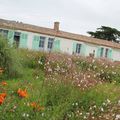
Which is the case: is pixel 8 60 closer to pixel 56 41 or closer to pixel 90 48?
pixel 56 41

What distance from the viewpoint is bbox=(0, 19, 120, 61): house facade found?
1722 inches

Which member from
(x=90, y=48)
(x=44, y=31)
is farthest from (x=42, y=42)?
(x=90, y=48)

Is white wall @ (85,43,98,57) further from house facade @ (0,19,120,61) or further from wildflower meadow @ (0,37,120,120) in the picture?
wildflower meadow @ (0,37,120,120)

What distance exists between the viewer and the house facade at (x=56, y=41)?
43750mm

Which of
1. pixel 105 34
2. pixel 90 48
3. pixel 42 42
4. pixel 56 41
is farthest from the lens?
pixel 105 34

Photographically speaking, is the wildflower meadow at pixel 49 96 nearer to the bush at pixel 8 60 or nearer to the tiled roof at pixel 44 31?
the bush at pixel 8 60

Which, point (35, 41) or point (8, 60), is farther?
point (35, 41)

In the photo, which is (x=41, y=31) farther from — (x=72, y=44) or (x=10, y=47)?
(x=10, y=47)

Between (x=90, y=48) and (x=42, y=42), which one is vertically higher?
(x=42, y=42)

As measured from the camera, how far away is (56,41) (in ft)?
141

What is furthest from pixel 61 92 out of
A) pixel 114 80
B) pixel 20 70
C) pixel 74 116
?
pixel 114 80

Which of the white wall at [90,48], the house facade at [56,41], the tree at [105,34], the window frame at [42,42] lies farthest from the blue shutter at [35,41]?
the tree at [105,34]

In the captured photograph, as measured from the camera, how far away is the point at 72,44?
4869 cm

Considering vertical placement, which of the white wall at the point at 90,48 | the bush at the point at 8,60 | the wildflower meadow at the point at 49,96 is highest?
the bush at the point at 8,60
